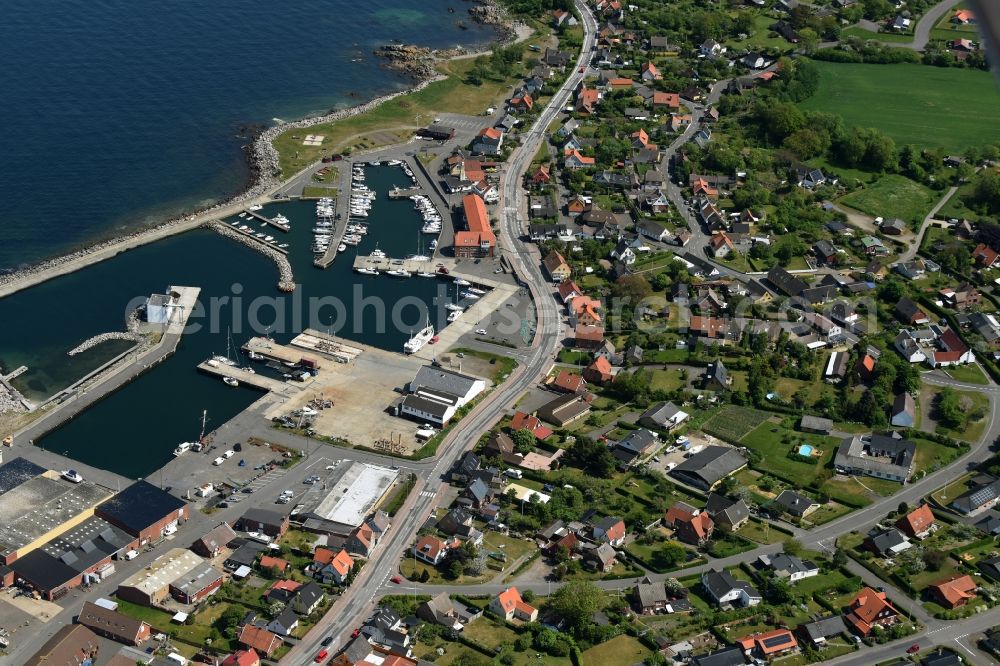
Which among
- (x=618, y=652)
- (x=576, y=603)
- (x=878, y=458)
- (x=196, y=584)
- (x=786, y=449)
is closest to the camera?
(x=618, y=652)

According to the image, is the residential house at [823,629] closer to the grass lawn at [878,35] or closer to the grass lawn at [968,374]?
the grass lawn at [968,374]

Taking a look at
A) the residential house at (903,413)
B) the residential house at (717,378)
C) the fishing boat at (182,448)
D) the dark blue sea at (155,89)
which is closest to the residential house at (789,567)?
the residential house at (903,413)

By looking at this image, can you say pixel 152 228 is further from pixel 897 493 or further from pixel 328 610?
pixel 897 493

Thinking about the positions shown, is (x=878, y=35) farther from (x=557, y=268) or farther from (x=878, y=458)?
(x=878, y=458)

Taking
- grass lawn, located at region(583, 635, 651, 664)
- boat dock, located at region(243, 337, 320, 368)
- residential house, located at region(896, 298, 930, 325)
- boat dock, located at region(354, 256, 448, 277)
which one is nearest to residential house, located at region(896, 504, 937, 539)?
grass lawn, located at region(583, 635, 651, 664)

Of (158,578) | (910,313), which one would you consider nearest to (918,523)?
(910,313)

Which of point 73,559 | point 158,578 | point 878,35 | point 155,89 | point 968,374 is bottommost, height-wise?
point 73,559
